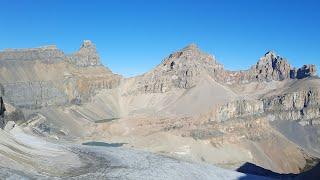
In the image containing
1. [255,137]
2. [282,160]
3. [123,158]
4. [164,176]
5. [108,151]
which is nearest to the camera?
[164,176]

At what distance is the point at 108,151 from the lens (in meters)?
70.0

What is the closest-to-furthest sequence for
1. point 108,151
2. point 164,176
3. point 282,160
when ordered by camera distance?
point 164,176, point 108,151, point 282,160

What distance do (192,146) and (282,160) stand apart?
113 feet

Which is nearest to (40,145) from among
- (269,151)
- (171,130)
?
(171,130)

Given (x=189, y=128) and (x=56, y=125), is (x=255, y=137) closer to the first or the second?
(x=189, y=128)

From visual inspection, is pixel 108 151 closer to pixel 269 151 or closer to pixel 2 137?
pixel 2 137

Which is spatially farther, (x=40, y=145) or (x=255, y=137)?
(x=255, y=137)

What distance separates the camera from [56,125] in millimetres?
188125

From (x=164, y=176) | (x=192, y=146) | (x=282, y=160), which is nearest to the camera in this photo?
(x=164, y=176)

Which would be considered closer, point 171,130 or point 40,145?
point 40,145

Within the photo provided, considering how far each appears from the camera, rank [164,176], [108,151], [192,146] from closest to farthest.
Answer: [164,176] → [108,151] → [192,146]

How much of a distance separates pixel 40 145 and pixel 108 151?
7.91 m

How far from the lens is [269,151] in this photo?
190m

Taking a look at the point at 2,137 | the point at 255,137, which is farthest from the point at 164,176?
the point at 255,137
